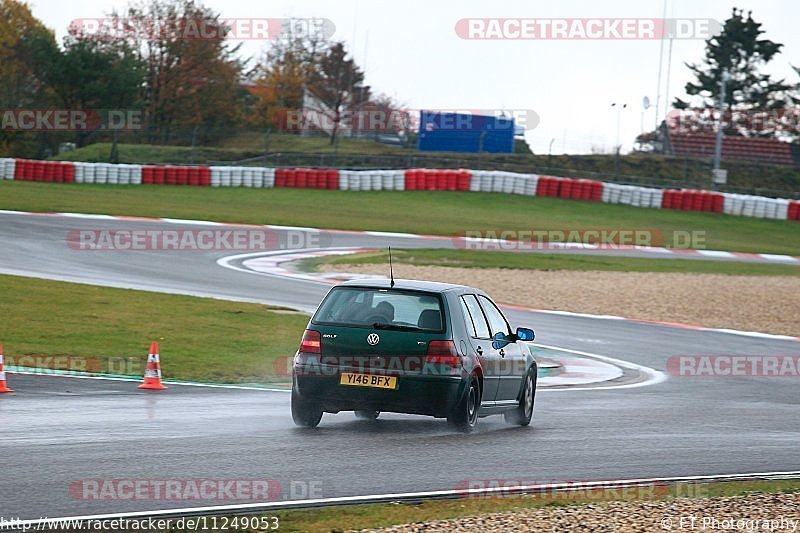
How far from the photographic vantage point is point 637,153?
198 feet

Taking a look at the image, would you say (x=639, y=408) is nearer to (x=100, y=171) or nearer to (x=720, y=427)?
(x=720, y=427)

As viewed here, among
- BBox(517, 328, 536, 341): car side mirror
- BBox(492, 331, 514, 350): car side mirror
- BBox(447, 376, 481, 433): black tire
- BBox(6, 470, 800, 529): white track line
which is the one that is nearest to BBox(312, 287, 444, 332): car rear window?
BBox(447, 376, 481, 433): black tire

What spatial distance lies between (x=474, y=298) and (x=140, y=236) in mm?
20419

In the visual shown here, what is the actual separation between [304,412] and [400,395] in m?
0.87

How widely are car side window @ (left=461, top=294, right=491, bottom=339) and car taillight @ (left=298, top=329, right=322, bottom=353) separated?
133 cm

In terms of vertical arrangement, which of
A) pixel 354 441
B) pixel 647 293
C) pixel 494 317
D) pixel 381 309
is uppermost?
pixel 381 309

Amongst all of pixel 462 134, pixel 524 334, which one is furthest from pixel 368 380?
pixel 462 134

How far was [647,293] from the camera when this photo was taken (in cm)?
2603

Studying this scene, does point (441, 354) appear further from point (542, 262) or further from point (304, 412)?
point (542, 262)

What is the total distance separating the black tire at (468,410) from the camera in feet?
32.7

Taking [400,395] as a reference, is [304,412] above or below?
below

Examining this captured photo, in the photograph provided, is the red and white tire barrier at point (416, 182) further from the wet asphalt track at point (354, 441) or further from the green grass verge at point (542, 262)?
the wet asphalt track at point (354, 441)

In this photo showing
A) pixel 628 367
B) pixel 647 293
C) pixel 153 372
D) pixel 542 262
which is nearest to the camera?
pixel 153 372

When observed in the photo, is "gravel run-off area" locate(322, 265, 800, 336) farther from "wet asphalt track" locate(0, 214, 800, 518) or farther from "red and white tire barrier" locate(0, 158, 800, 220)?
"red and white tire barrier" locate(0, 158, 800, 220)
